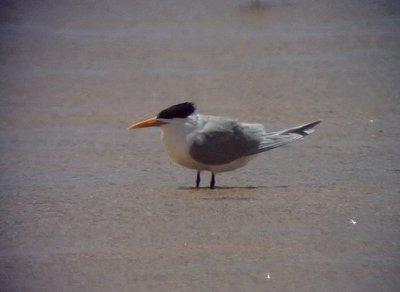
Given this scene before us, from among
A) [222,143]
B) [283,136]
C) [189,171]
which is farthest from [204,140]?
[283,136]

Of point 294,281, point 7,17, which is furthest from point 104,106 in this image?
point 294,281

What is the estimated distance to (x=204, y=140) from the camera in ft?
31.3

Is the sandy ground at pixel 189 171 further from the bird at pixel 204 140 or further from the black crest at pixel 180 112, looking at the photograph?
the black crest at pixel 180 112

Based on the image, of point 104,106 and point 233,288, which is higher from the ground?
point 233,288

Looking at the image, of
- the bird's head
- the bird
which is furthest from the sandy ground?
the bird's head

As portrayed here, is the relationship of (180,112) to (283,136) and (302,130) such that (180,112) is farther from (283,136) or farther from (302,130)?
(302,130)

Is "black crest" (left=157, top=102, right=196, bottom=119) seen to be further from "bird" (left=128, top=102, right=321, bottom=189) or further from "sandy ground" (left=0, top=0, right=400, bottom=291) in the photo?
"sandy ground" (left=0, top=0, right=400, bottom=291)

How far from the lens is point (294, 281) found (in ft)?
23.1

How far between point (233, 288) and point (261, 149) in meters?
3.02

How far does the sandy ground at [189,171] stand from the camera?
24.3ft

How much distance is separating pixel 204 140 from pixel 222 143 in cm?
17

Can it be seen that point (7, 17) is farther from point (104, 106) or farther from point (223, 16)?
point (104, 106)

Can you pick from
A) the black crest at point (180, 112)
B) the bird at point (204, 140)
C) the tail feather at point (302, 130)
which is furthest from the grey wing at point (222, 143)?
the tail feather at point (302, 130)

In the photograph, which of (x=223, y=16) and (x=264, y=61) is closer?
(x=264, y=61)
